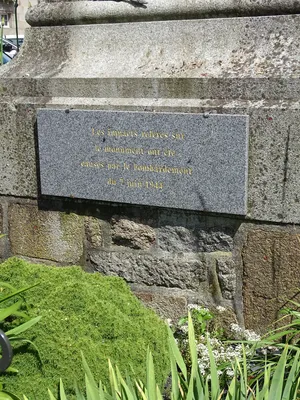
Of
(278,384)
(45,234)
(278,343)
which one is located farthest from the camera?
(45,234)

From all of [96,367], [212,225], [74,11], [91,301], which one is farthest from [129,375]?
[74,11]

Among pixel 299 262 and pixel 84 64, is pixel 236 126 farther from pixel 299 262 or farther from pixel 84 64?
pixel 84 64

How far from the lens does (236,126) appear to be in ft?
9.11

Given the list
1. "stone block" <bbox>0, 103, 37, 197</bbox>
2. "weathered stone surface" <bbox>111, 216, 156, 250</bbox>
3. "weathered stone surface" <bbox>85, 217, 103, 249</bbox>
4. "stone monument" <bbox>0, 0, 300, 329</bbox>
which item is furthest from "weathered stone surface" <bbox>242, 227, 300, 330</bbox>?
"stone block" <bbox>0, 103, 37, 197</bbox>

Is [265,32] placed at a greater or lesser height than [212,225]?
greater

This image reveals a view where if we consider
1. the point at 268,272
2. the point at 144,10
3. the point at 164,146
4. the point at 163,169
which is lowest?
the point at 268,272

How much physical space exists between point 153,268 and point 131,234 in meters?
0.21

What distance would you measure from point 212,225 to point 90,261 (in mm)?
772

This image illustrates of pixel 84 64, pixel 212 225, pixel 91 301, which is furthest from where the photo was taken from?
pixel 84 64

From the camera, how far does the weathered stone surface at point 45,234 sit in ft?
11.2

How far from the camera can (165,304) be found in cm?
326

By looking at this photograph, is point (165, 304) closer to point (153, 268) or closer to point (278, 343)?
point (153, 268)

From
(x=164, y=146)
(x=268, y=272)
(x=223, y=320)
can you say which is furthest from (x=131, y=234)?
(x=268, y=272)

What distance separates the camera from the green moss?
7.58ft
